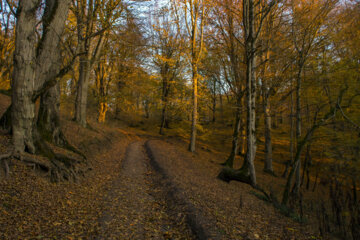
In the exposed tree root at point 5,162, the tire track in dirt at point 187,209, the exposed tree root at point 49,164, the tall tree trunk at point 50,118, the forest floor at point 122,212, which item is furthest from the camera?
the tall tree trunk at point 50,118

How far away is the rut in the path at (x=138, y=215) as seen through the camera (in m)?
4.26

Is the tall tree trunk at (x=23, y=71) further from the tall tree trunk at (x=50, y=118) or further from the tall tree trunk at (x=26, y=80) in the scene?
the tall tree trunk at (x=50, y=118)

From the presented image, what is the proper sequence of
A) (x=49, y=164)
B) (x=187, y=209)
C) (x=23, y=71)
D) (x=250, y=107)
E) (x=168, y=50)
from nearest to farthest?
(x=187, y=209) < (x=23, y=71) < (x=49, y=164) < (x=250, y=107) < (x=168, y=50)

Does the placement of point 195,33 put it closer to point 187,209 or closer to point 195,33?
point 195,33

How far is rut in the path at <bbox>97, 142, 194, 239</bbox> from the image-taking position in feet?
Result: 14.0

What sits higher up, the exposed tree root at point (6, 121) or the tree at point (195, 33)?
the tree at point (195, 33)

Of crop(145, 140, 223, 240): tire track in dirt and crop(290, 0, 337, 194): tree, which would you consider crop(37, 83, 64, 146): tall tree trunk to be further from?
crop(290, 0, 337, 194): tree

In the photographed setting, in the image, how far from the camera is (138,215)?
505 cm

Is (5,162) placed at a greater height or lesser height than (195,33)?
lesser

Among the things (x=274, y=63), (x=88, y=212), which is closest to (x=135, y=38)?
(x=274, y=63)

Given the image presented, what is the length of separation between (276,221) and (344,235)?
9.51 feet

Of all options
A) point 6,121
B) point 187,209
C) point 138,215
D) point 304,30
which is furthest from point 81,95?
point 304,30

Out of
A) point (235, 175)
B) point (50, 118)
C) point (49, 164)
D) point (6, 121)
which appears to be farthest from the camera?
point (235, 175)

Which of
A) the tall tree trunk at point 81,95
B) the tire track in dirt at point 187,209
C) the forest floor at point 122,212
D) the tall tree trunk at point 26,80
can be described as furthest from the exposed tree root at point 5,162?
the tall tree trunk at point 81,95
